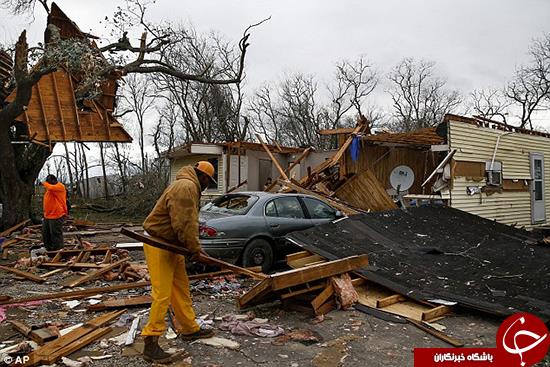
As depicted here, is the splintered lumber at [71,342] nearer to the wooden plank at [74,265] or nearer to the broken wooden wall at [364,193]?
the wooden plank at [74,265]

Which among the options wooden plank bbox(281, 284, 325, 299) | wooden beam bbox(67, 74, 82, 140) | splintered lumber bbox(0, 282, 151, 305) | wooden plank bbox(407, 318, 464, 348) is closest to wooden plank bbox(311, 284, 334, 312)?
wooden plank bbox(281, 284, 325, 299)

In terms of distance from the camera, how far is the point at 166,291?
4074 millimetres

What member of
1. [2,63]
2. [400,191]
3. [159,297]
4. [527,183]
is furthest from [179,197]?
[2,63]

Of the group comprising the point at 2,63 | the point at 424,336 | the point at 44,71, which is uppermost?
the point at 2,63

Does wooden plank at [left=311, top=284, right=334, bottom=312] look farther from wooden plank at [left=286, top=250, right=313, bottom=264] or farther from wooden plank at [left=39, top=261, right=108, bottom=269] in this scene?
wooden plank at [left=39, top=261, right=108, bottom=269]

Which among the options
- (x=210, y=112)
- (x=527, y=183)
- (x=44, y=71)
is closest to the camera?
(x=44, y=71)

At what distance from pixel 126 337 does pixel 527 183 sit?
15.3 m

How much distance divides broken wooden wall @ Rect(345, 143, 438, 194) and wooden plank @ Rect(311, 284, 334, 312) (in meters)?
8.55

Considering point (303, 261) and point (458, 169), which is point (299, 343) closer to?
point (303, 261)

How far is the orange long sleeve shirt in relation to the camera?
912 centimetres

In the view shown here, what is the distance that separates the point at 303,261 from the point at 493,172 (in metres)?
9.79

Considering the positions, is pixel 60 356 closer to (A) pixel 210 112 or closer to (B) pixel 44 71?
(B) pixel 44 71

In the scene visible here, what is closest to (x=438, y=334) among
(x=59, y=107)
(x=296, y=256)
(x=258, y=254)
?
(x=296, y=256)

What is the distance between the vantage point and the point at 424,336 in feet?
15.6
